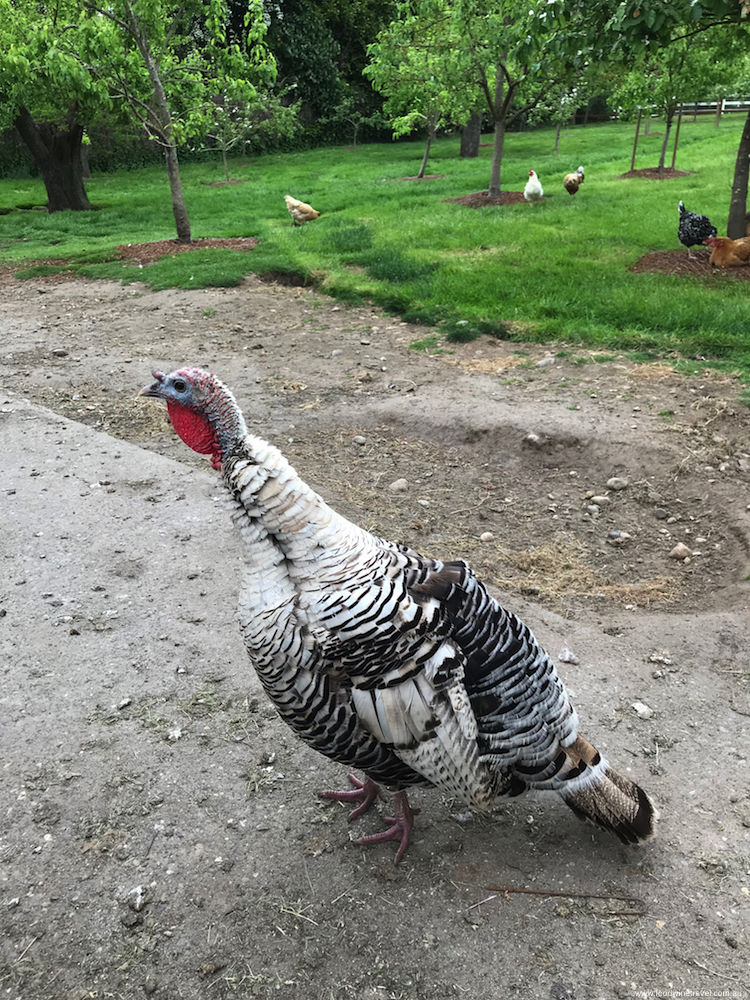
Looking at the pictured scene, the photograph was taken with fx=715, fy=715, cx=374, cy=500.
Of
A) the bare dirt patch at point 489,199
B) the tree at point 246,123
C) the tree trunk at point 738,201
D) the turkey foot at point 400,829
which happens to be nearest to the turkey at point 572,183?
the bare dirt patch at point 489,199

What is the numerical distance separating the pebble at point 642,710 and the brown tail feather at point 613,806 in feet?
2.58

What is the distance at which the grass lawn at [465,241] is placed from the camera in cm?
920

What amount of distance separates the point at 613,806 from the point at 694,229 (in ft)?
34.9

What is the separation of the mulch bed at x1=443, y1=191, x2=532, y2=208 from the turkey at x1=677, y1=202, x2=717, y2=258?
6.75 metres

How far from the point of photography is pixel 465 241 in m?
13.6

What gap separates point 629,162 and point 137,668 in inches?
958

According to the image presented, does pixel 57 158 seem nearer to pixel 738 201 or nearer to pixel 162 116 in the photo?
pixel 162 116

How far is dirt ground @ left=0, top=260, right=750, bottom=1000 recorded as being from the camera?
8.89 feet

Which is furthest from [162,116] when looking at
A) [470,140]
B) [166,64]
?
[470,140]

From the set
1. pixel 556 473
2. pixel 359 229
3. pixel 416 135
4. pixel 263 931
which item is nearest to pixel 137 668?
pixel 263 931

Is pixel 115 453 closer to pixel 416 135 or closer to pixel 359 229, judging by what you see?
pixel 359 229

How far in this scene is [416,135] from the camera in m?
39.0

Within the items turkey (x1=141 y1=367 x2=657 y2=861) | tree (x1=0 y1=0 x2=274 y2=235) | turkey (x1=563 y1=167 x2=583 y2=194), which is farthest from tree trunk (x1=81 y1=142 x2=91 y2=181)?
turkey (x1=141 y1=367 x2=657 y2=861)

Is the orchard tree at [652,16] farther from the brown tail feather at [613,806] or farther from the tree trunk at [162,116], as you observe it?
the tree trunk at [162,116]
